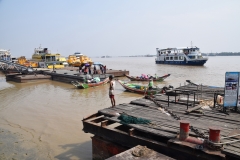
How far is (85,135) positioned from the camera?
8.63 metres

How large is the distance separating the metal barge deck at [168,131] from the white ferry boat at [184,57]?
44.3 meters

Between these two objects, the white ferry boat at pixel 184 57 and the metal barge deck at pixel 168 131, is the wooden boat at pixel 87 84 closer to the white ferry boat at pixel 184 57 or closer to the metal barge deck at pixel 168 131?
the metal barge deck at pixel 168 131

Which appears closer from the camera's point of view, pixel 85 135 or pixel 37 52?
pixel 85 135

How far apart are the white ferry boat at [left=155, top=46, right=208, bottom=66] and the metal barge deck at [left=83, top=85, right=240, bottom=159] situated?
44.3 metres

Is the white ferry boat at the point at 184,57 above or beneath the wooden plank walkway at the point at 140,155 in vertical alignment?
above

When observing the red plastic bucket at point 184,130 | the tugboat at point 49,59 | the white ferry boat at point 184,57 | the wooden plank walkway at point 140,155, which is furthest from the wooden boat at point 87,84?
the white ferry boat at point 184,57

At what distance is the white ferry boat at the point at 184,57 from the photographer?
4891cm

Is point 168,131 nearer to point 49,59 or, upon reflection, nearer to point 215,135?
point 215,135

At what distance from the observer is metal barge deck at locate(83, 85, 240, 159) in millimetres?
4258

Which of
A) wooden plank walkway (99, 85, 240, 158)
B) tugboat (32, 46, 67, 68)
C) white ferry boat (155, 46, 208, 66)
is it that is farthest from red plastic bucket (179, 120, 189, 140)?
white ferry boat (155, 46, 208, 66)

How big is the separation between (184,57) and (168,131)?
4825 cm

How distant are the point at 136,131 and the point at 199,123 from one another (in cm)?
174

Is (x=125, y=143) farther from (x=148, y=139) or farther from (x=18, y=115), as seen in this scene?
(x=18, y=115)

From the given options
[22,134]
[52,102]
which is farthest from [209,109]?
[52,102]
